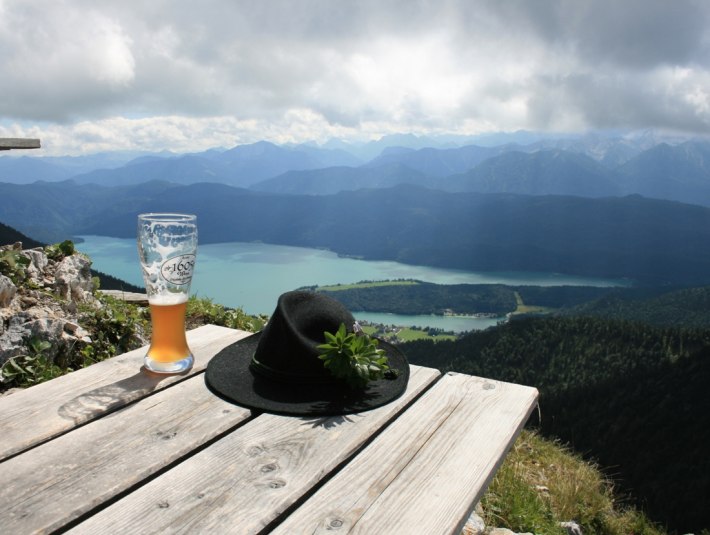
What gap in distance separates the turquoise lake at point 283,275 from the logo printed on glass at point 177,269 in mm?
102711

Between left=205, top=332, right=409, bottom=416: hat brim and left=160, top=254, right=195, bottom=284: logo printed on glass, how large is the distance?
35cm

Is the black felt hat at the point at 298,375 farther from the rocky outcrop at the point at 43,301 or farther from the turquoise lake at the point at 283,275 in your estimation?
the turquoise lake at the point at 283,275

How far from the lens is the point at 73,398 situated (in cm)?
179

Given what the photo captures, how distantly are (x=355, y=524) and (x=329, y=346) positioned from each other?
0.67m

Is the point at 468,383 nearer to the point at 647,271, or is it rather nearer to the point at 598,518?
the point at 598,518

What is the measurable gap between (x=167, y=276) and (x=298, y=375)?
60cm

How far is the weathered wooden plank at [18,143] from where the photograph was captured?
16.2 feet

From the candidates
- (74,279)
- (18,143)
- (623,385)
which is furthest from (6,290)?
(623,385)

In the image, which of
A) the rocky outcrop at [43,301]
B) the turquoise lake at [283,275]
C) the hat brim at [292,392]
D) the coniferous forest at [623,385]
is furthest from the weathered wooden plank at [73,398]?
the turquoise lake at [283,275]

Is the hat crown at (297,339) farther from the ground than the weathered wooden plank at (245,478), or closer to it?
farther from the ground

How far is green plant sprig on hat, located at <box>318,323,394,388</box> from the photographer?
5.83 ft

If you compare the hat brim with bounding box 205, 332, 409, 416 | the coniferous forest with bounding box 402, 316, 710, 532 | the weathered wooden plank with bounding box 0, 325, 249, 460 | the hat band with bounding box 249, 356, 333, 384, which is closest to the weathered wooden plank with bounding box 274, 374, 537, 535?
the hat brim with bounding box 205, 332, 409, 416

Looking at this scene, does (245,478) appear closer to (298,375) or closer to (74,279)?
(298,375)

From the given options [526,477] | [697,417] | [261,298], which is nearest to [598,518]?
[526,477]
